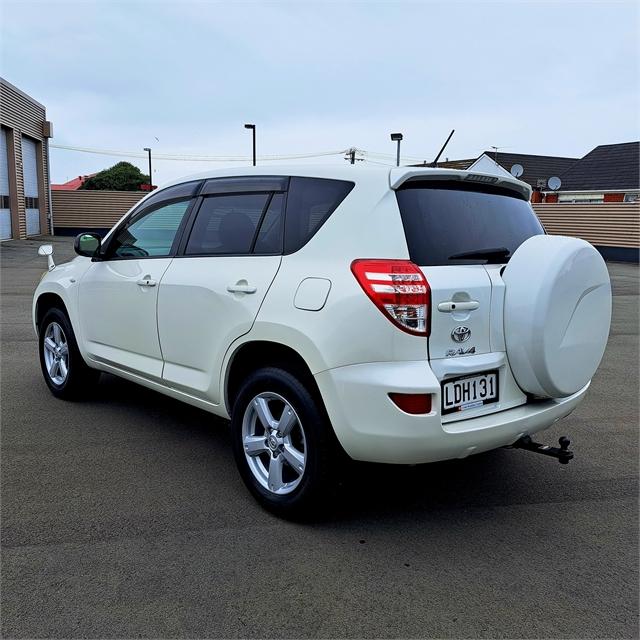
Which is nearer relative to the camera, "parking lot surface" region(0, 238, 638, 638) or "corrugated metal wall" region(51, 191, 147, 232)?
"parking lot surface" region(0, 238, 638, 638)

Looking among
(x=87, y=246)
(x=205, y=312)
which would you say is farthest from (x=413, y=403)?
(x=87, y=246)

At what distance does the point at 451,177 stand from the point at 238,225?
1220 millimetres

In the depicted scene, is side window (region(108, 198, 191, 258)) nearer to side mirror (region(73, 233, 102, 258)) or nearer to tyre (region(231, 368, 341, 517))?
side mirror (region(73, 233, 102, 258))

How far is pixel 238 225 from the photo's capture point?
3.56 meters

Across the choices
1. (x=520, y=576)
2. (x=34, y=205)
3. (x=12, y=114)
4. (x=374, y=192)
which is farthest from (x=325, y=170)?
(x=34, y=205)

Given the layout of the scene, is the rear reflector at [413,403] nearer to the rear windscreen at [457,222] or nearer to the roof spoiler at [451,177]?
the rear windscreen at [457,222]

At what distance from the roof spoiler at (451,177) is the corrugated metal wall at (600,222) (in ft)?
76.4

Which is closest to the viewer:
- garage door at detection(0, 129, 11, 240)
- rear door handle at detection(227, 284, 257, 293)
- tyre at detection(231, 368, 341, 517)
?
tyre at detection(231, 368, 341, 517)

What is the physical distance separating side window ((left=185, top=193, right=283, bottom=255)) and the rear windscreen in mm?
744

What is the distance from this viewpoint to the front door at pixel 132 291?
13.1 feet

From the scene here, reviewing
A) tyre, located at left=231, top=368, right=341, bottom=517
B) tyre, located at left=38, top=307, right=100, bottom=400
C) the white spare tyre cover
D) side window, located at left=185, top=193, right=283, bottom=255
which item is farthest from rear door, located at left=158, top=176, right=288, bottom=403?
tyre, located at left=38, top=307, right=100, bottom=400

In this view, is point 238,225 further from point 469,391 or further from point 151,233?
point 469,391

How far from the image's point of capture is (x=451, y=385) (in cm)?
277

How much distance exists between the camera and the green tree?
62.1 meters
